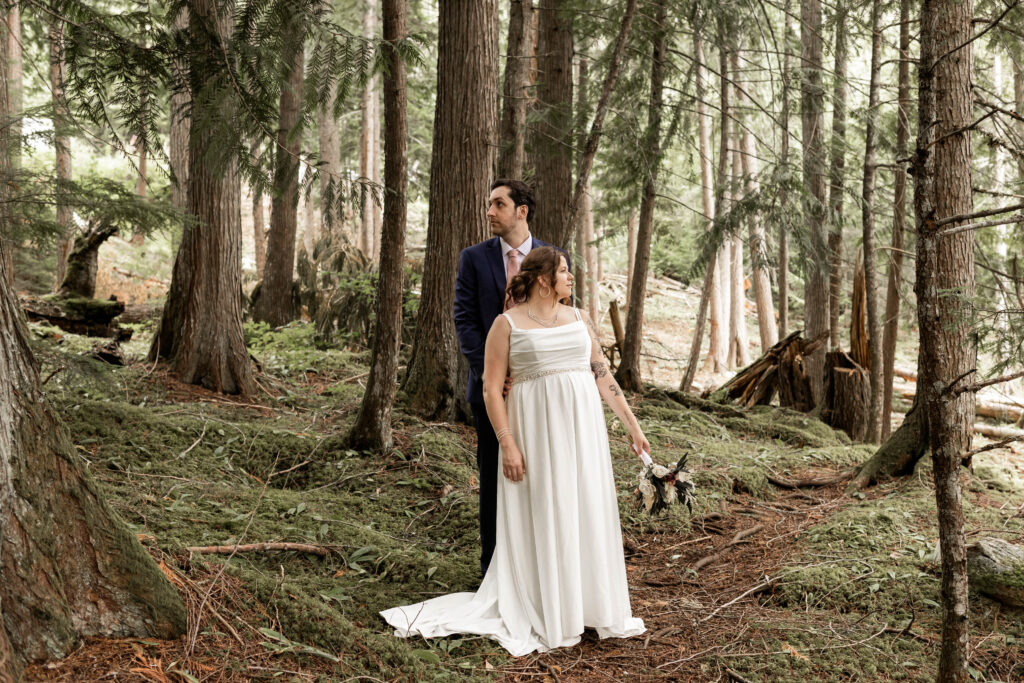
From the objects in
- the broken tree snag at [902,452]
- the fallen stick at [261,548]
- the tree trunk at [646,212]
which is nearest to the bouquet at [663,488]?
the fallen stick at [261,548]

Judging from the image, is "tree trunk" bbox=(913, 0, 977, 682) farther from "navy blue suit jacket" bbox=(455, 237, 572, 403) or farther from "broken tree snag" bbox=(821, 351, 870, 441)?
"broken tree snag" bbox=(821, 351, 870, 441)

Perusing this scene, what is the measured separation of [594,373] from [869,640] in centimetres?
191

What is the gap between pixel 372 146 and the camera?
60.4 feet

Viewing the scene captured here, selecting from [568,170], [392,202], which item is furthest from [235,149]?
[568,170]

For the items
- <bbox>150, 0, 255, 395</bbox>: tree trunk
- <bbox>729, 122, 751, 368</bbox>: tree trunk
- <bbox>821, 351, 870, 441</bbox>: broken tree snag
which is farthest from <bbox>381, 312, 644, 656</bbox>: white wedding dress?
<bbox>729, 122, 751, 368</bbox>: tree trunk

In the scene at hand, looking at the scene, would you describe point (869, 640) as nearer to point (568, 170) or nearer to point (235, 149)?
point (235, 149)

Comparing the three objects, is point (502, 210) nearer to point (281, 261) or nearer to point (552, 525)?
point (552, 525)

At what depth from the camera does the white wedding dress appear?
13.0 ft

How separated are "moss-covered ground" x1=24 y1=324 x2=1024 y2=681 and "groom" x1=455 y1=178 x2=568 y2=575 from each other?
20.6 inches

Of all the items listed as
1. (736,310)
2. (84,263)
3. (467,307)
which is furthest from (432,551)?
(736,310)

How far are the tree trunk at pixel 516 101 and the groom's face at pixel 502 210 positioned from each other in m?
3.01

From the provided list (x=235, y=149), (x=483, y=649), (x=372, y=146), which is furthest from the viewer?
(x=372, y=146)

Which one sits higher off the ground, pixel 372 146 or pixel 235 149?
pixel 372 146

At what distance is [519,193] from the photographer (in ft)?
14.6
